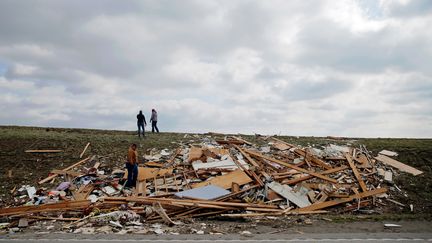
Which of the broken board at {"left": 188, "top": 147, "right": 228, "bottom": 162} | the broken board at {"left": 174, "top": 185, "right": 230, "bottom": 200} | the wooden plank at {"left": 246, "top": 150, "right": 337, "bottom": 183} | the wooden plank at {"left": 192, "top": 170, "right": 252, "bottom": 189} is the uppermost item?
the broken board at {"left": 188, "top": 147, "right": 228, "bottom": 162}

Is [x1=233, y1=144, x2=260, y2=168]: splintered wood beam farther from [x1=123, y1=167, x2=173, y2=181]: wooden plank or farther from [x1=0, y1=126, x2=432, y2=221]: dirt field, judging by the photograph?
[x1=123, y1=167, x2=173, y2=181]: wooden plank

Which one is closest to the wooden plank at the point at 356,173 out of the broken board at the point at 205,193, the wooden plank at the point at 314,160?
the wooden plank at the point at 314,160

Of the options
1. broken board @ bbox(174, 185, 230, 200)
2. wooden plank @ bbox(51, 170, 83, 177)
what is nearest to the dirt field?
wooden plank @ bbox(51, 170, 83, 177)

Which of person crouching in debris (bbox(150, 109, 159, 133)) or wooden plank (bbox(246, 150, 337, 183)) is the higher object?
person crouching in debris (bbox(150, 109, 159, 133))

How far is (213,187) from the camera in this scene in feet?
39.6

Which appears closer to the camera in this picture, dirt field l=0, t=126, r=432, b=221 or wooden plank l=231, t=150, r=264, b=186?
wooden plank l=231, t=150, r=264, b=186

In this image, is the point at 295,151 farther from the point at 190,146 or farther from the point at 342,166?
the point at 190,146

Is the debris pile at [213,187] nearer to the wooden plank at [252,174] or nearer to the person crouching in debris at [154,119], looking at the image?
the wooden plank at [252,174]

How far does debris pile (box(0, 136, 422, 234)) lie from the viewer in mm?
10680

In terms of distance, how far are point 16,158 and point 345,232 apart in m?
14.0

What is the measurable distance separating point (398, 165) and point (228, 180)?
7996 mm

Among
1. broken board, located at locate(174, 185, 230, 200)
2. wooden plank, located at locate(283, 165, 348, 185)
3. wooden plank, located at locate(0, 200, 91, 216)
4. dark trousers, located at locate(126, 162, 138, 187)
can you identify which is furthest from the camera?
wooden plank, located at locate(283, 165, 348, 185)

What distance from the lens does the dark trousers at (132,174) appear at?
43.6 ft

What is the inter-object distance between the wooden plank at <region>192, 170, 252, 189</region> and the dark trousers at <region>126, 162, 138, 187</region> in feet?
7.21
